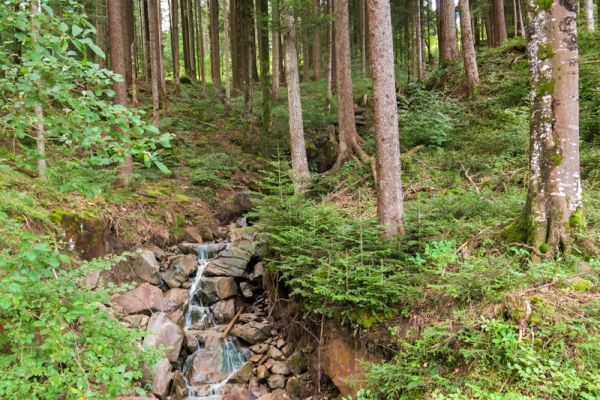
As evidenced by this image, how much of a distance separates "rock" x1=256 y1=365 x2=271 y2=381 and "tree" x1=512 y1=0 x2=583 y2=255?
15.7 ft

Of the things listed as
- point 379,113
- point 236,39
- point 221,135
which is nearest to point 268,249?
point 379,113

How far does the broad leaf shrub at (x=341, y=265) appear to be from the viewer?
4.74m

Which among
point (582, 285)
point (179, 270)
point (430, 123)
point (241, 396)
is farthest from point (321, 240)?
point (430, 123)

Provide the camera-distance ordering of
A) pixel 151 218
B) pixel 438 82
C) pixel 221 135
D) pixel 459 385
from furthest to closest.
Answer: pixel 221 135, pixel 438 82, pixel 151 218, pixel 459 385

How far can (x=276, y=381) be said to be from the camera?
6059mm

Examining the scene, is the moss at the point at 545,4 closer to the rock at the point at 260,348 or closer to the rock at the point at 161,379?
the rock at the point at 260,348

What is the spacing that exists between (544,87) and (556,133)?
633 mm

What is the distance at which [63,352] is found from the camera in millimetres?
3070

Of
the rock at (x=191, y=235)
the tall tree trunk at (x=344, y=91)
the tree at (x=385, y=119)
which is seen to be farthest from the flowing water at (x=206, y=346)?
the tall tree trunk at (x=344, y=91)

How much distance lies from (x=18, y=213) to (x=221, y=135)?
1104 centimetres

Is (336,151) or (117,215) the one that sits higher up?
(336,151)

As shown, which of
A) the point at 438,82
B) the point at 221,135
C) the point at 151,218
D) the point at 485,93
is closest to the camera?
the point at 151,218

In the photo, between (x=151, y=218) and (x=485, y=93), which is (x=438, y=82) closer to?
(x=485, y=93)

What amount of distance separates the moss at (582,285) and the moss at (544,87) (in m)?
2.41
